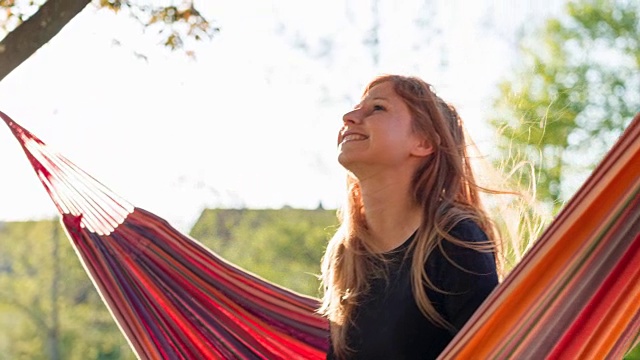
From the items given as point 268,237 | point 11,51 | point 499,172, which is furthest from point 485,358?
point 268,237

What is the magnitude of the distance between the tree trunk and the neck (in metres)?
1.12

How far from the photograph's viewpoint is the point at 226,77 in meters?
16.5

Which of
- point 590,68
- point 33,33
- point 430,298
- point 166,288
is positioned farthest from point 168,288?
point 590,68

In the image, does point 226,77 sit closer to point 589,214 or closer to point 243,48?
point 243,48

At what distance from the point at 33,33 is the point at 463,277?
1512 mm

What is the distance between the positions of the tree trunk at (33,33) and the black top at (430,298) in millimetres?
1270

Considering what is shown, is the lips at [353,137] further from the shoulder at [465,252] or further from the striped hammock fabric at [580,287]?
the striped hammock fabric at [580,287]

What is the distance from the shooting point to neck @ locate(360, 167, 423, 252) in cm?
268

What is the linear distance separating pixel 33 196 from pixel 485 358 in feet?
50.1

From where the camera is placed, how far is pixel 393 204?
2.70m

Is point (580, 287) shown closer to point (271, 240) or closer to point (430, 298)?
point (430, 298)

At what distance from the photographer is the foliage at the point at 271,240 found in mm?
17688

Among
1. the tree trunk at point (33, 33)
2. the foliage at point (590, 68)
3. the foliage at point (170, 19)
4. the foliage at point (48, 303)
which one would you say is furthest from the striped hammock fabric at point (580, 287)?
the foliage at point (48, 303)

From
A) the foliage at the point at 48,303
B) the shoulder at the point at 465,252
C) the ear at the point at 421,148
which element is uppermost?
the ear at the point at 421,148
